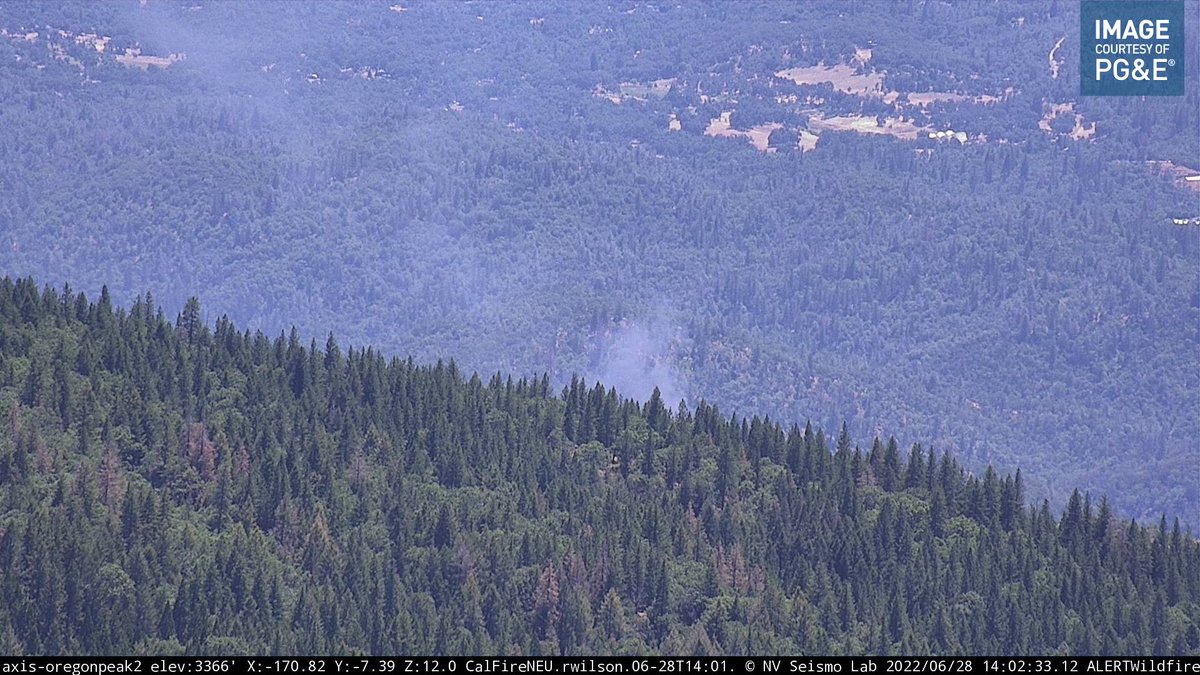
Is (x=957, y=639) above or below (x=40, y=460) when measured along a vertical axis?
below

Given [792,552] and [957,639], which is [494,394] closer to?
[792,552]

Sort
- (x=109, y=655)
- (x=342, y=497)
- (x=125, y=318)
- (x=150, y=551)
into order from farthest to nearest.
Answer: (x=125, y=318) < (x=342, y=497) < (x=150, y=551) < (x=109, y=655)

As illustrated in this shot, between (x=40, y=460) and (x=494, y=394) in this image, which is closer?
(x=40, y=460)
